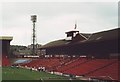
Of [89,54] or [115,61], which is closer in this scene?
[115,61]

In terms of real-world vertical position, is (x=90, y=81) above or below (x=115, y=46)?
below

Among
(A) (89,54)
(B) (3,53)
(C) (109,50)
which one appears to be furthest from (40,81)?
(B) (3,53)

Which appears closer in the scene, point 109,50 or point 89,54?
point 109,50

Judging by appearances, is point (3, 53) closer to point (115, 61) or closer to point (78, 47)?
point (78, 47)

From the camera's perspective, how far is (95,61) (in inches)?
1740

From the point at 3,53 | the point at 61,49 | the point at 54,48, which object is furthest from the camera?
the point at 3,53

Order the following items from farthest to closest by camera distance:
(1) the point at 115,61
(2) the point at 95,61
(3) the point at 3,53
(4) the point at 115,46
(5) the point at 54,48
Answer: (3) the point at 3,53
(5) the point at 54,48
(2) the point at 95,61
(4) the point at 115,46
(1) the point at 115,61

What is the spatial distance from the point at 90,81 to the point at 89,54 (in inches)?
723

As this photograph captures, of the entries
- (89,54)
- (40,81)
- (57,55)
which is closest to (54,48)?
(57,55)

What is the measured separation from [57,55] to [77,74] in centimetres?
2756

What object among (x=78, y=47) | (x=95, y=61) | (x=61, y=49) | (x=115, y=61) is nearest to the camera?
(x=115, y=61)

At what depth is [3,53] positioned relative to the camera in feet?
264

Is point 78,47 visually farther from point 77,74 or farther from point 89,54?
point 77,74

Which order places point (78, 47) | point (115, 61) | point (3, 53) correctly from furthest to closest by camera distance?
point (3, 53) → point (78, 47) → point (115, 61)
